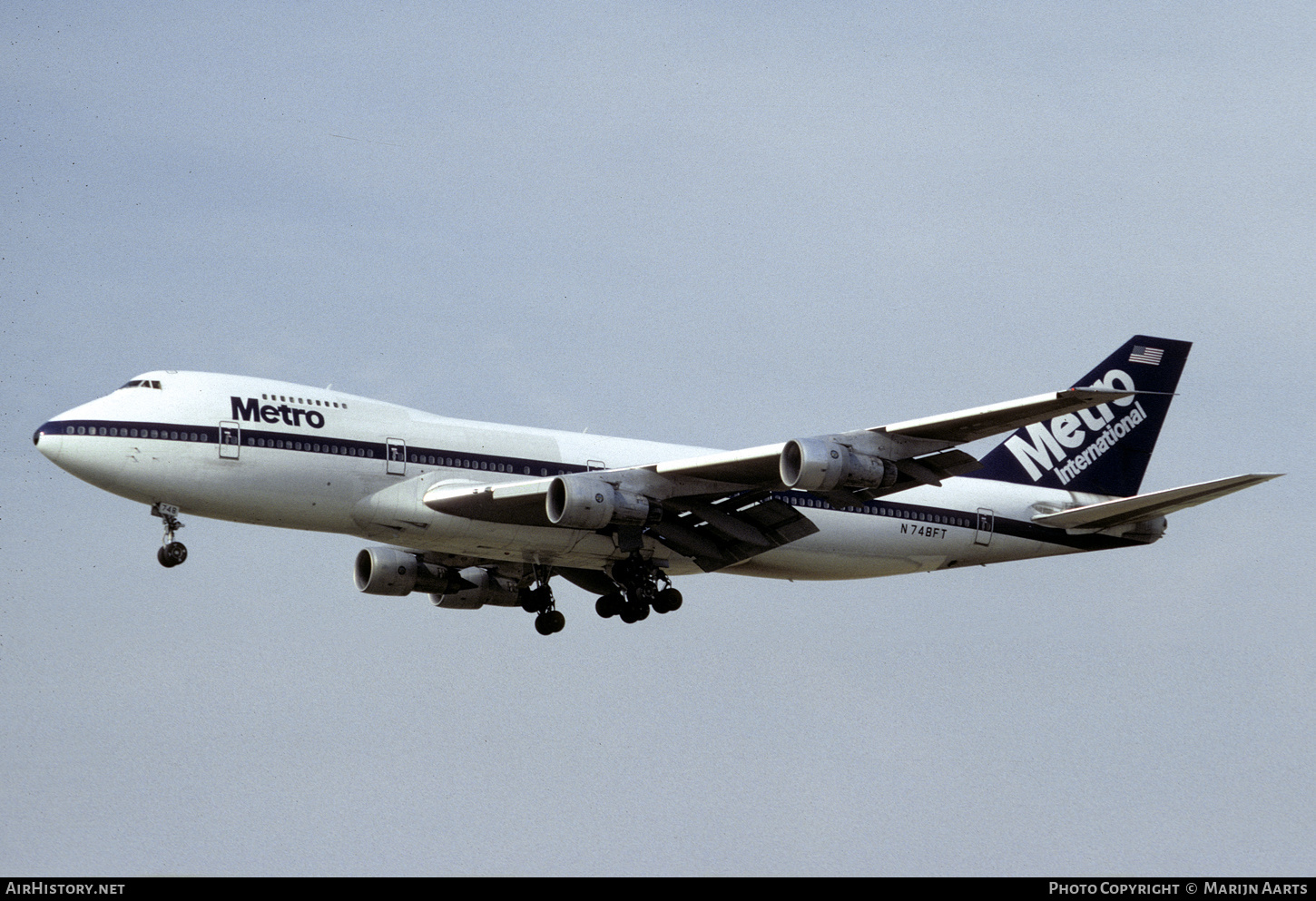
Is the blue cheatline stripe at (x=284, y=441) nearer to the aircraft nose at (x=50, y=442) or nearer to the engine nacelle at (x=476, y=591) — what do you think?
the aircraft nose at (x=50, y=442)

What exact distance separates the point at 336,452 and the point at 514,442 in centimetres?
457

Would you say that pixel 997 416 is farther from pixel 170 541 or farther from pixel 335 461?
pixel 170 541

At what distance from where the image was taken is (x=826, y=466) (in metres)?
35.0

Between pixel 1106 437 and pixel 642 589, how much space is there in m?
15.6

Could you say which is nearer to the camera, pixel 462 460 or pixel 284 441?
pixel 284 441

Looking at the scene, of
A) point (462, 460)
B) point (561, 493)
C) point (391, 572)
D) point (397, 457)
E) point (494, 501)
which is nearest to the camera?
point (561, 493)

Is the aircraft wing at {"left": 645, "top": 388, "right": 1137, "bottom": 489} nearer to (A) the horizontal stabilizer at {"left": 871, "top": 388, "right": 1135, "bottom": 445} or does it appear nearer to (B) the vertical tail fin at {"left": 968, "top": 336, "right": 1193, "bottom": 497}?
(A) the horizontal stabilizer at {"left": 871, "top": 388, "right": 1135, "bottom": 445}

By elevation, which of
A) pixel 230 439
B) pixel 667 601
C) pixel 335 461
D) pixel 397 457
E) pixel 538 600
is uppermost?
pixel 230 439

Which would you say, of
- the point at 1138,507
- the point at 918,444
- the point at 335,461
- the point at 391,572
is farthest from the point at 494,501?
the point at 1138,507

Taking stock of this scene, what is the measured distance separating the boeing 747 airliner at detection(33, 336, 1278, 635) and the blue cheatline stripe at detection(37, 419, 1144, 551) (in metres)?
0.04

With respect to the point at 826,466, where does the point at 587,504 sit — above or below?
above

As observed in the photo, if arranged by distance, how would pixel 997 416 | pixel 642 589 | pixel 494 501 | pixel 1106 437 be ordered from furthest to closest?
pixel 1106 437 → pixel 642 589 → pixel 494 501 → pixel 997 416
